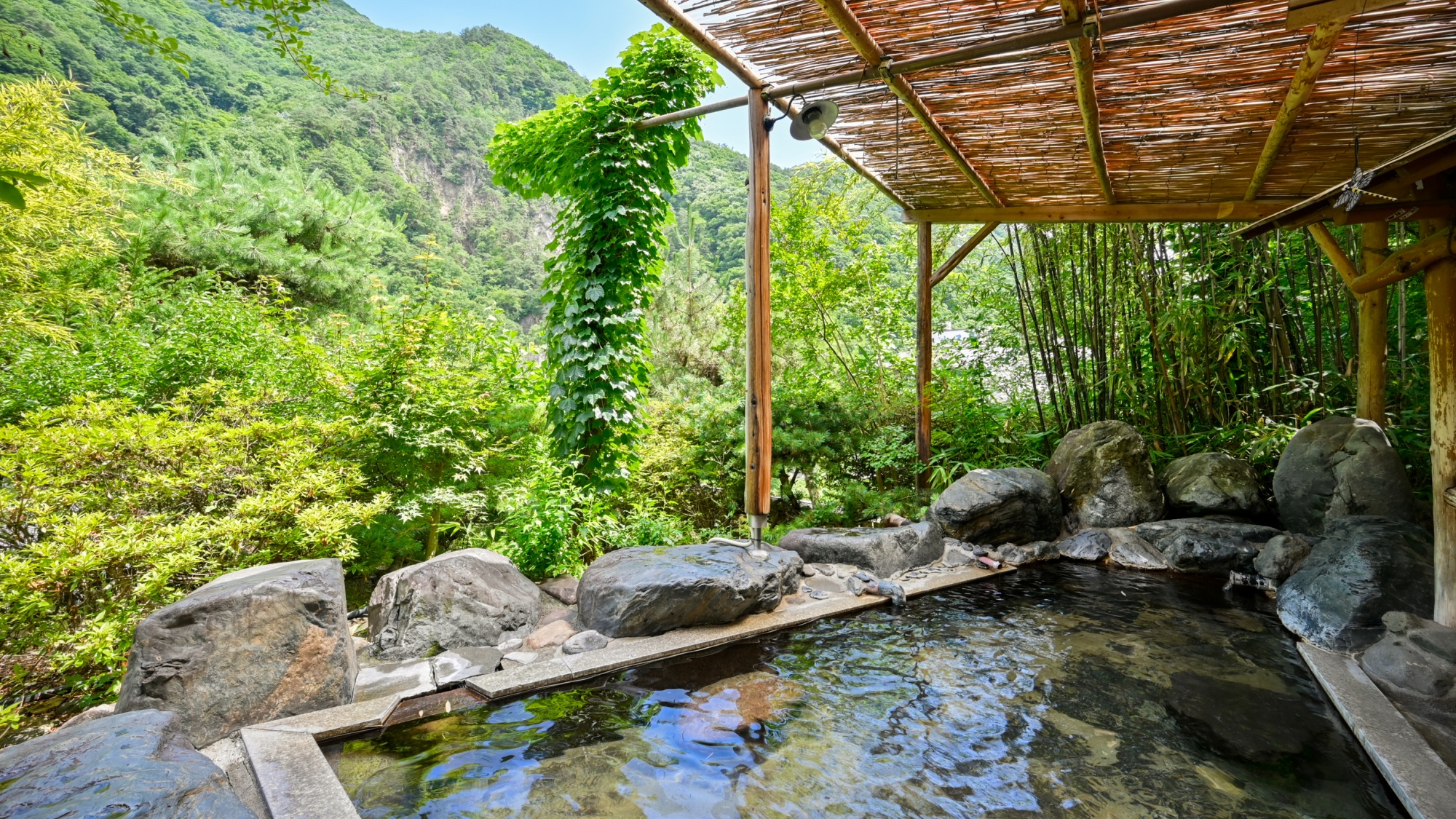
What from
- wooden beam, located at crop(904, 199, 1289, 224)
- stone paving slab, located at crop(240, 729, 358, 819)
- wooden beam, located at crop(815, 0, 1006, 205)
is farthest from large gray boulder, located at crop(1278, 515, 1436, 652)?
stone paving slab, located at crop(240, 729, 358, 819)

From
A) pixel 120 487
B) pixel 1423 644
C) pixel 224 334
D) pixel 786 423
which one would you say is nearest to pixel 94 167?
pixel 224 334

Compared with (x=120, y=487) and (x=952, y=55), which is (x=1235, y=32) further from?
(x=120, y=487)

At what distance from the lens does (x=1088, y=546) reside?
527 centimetres

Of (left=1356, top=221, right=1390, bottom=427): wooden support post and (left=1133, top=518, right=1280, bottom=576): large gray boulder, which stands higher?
(left=1356, top=221, right=1390, bottom=427): wooden support post

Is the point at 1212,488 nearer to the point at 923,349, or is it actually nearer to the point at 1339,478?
the point at 1339,478

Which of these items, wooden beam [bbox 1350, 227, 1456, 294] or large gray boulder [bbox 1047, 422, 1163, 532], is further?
large gray boulder [bbox 1047, 422, 1163, 532]

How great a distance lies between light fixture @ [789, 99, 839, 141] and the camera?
361 cm

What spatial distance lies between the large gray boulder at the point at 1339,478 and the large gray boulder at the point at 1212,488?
0.71 ft

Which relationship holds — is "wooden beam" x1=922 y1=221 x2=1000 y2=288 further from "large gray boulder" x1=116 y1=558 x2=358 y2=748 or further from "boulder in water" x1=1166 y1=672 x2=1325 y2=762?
"large gray boulder" x1=116 y1=558 x2=358 y2=748

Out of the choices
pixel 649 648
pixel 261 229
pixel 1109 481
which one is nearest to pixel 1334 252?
pixel 1109 481

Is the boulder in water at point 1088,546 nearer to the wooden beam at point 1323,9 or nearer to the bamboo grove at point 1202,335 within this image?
the bamboo grove at point 1202,335

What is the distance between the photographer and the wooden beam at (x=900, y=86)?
3.02 meters

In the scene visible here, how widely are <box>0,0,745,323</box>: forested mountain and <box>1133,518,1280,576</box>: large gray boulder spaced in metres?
5.74

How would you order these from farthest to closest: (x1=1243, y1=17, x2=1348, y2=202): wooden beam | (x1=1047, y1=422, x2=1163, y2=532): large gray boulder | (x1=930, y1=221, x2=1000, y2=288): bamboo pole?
1. (x1=930, y1=221, x2=1000, y2=288): bamboo pole
2. (x1=1047, y1=422, x2=1163, y2=532): large gray boulder
3. (x1=1243, y1=17, x2=1348, y2=202): wooden beam
